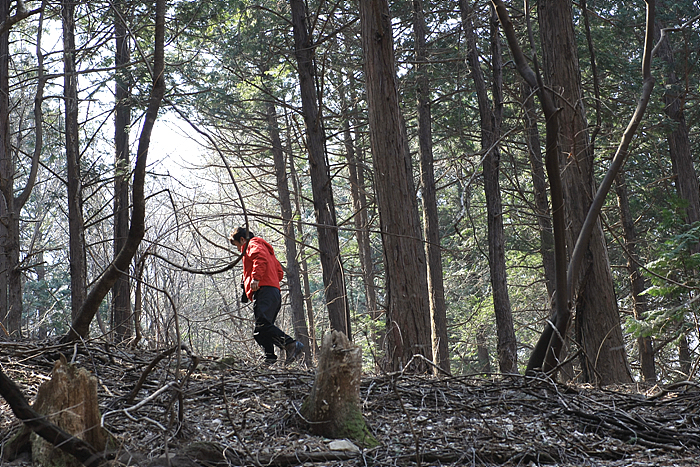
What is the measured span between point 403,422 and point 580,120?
169 inches

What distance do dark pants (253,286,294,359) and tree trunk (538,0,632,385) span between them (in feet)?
11.8

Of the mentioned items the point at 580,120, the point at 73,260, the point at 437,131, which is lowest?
the point at 73,260

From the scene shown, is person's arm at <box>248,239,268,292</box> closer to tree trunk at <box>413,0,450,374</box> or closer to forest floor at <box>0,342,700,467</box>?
forest floor at <box>0,342,700,467</box>

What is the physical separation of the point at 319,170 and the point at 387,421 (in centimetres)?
555

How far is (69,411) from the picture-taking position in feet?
8.91

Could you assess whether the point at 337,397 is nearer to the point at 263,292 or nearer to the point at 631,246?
the point at 263,292

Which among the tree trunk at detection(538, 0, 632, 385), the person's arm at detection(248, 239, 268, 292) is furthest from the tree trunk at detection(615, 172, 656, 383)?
the person's arm at detection(248, 239, 268, 292)

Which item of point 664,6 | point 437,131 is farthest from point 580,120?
point 664,6

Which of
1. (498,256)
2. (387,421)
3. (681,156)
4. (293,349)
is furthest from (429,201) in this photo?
(387,421)

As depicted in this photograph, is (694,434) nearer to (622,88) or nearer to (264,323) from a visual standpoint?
(264,323)

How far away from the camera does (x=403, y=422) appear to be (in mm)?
3354

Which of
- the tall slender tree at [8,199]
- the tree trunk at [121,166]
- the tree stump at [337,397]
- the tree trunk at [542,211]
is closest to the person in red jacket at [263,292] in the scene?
the tree trunk at [121,166]

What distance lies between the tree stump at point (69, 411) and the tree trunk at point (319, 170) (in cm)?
556

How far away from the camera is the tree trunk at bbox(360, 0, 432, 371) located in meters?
5.72
